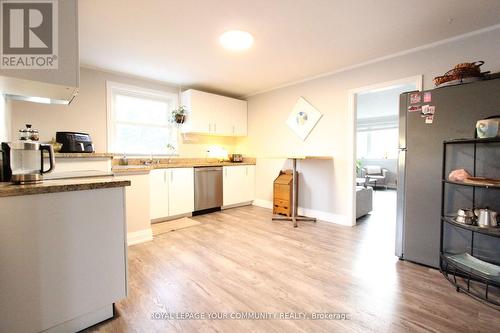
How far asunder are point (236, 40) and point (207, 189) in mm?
2522

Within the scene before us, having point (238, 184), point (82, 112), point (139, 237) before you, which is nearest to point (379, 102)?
point (238, 184)

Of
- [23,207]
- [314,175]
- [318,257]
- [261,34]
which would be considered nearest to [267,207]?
[314,175]

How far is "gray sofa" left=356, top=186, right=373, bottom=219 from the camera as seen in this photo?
3699 millimetres

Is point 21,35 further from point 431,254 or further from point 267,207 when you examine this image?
point 267,207

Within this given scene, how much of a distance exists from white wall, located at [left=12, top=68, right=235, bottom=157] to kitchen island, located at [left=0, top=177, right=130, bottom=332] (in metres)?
2.51

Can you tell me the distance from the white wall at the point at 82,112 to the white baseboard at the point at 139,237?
5.49ft

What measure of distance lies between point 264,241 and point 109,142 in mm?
2919

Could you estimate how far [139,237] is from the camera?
2.77m

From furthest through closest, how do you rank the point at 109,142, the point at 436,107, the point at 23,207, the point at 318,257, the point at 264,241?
the point at 109,142 < the point at 264,241 < the point at 318,257 < the point at 436,107 < the point at 23,207

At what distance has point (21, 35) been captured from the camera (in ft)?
4.78

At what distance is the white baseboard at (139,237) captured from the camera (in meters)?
2.70

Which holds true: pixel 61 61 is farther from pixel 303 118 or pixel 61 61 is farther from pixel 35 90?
pixel 303 118

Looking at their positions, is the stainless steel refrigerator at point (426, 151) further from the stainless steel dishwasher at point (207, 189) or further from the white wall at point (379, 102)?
the stainless steel dishwasher at point (207, 189)

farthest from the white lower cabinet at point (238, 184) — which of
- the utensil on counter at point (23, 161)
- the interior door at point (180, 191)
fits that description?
the utensil on counter at point (23, 161)
